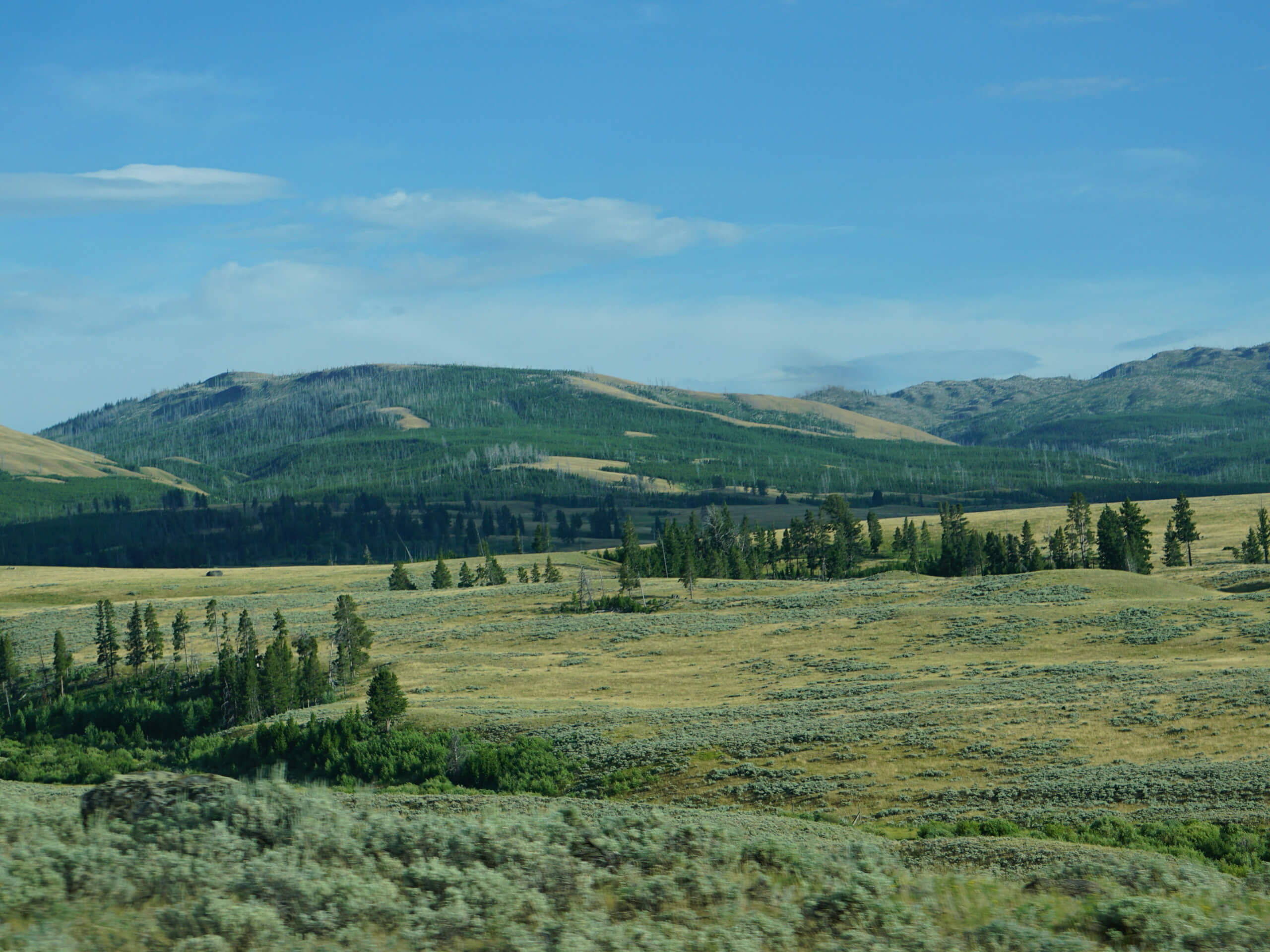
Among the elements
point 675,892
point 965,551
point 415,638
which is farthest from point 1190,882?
point 965,551

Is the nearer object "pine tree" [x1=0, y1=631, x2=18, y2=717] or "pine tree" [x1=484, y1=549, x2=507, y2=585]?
"pine tree" [x1=0, y1=631, x2=18, y2=717]

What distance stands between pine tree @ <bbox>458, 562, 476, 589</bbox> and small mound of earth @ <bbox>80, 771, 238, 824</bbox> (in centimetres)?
13553

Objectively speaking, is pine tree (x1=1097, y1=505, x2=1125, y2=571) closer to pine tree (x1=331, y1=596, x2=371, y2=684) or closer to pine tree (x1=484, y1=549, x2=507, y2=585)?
pine tree (x1=484, y1=549, x2=507, y2=585)

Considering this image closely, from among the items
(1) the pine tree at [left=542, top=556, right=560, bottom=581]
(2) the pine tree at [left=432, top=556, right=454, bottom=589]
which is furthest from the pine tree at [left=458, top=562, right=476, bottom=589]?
(1) the pine tree at [left=542, top=556, right=560, bottom=581]

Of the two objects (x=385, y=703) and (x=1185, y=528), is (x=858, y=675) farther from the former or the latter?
(x=1185, y=528)

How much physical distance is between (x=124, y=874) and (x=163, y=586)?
17355 cm

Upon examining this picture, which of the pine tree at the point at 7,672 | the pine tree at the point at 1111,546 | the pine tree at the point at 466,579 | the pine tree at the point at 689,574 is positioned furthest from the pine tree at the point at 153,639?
the pine tree at the point at 1111,546

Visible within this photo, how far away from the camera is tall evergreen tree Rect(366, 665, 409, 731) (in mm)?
59469

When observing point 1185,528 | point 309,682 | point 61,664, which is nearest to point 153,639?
point 61,664

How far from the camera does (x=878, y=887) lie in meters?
13.2

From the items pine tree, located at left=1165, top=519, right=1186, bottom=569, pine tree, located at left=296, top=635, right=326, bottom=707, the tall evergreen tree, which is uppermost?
pine tree, located at left=1165, top=519, right=1186, bottom=569

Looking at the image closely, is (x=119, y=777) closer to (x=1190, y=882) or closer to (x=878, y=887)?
(x=878, y=887)

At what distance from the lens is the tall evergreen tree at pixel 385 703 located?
5947 centimetres

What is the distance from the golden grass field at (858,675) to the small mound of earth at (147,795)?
24955 mm
